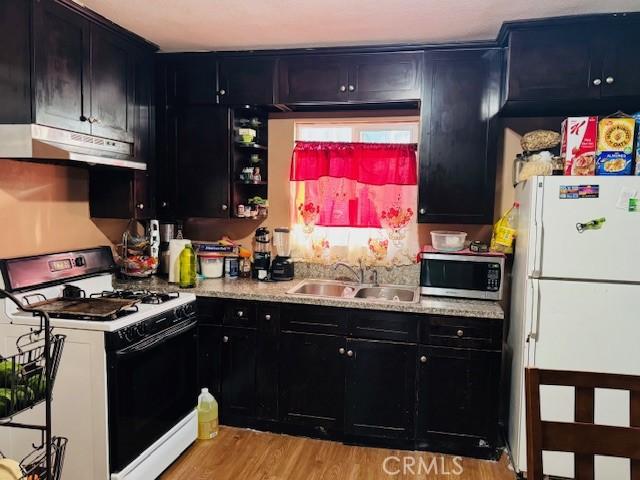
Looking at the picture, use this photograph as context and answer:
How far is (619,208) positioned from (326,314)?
1.58 metres

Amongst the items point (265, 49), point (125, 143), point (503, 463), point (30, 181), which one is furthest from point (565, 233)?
point (30, 181)

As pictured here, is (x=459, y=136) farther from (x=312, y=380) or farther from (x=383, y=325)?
(x=312, y=380)

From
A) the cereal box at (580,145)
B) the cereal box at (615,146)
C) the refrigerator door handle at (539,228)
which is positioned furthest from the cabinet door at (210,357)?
the cereal box at (615,146)

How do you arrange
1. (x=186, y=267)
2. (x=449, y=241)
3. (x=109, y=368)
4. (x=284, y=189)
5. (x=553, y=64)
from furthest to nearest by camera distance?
(x=284, y=189) < (x=186, y=267) < (x=449, y=241) < (x=553, y=64) < (x=109, y=368)

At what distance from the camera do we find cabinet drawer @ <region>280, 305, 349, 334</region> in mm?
2766

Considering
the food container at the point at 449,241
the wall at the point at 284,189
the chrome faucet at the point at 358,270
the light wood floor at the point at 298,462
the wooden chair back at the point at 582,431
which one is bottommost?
the light wood floor at the point at 298,462

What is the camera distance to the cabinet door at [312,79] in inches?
119

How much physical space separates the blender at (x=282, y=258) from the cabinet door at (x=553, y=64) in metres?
1.72

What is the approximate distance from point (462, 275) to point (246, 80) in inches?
72.6

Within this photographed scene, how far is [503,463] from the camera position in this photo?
2.65 metres

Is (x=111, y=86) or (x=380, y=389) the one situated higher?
(x=111, y=86)

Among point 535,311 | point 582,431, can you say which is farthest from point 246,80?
point 582,431

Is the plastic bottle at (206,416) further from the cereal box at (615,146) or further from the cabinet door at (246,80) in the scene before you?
the cereal box at (615,146)

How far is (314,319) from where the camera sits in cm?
280
